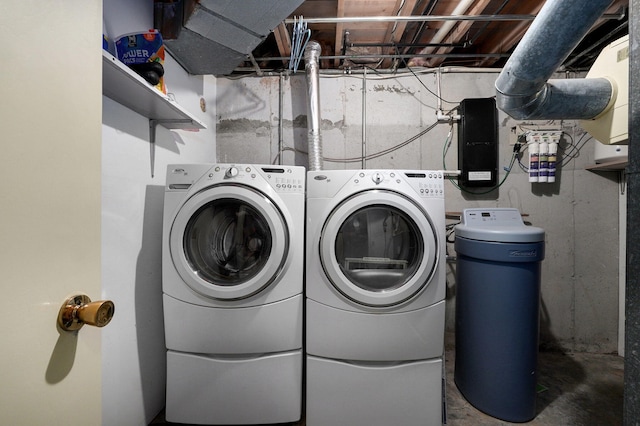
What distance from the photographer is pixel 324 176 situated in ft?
4.42

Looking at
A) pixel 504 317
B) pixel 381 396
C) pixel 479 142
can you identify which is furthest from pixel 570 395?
pixel 479 142

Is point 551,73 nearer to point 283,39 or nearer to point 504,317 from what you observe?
point 504,317

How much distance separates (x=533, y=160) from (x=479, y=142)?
0.42m

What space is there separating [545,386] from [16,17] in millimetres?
2654

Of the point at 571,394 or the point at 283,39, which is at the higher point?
the point at 283,39

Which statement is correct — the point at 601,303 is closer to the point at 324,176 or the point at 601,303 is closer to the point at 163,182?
the point at 324,176

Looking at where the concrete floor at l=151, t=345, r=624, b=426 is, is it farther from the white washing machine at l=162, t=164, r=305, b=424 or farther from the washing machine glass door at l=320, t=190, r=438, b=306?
the washing machine glass door at l=320, t=190, r=438, b=306

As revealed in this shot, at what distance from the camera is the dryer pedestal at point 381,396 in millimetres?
1265

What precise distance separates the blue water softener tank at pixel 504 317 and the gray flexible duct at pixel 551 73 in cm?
64

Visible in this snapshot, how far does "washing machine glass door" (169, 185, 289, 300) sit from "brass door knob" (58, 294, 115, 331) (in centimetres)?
79

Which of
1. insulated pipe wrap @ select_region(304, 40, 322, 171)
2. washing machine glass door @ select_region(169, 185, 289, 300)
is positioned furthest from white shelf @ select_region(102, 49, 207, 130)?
insulated pipe wrap @ select_region(304, 40, 322, 171)

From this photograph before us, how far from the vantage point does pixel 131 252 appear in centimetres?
124

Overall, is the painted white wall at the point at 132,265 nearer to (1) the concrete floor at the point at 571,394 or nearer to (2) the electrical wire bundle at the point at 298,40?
(2) the electrical wire bundle at the point at 298,40

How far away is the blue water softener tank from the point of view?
1.32 meters
